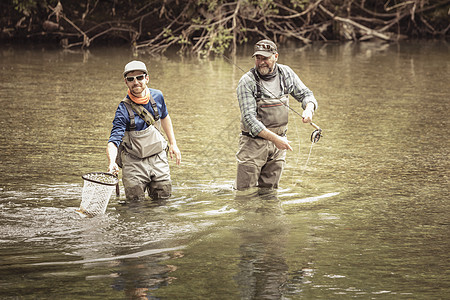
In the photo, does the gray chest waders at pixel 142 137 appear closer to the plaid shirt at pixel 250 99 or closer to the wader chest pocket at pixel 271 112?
the plaid shirt at pixel 250 99

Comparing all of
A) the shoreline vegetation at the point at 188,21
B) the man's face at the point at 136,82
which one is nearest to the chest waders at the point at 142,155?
the man's face at the point at 136,82

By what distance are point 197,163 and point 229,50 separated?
1271cm

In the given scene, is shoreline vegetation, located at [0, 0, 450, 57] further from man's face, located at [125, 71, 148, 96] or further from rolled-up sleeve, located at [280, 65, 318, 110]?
man's face, located at [125, 71, 148, 96]

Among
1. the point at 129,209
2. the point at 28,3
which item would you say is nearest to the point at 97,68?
the point at 28,3

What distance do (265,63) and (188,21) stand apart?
1605 cm

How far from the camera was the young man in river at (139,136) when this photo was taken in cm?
536

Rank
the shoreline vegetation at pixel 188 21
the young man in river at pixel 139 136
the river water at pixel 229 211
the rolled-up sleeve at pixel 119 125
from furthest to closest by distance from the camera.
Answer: the shoreline vegetation at pixel 188 21 → the young man in river at pixel 139 136 → the rolled-up sleeve at pixel 119 125 → the river water at pixel 229 211

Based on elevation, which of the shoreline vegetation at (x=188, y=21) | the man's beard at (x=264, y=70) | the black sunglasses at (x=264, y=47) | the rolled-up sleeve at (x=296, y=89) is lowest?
the rolled-up sleeve at (x=296, y=89)

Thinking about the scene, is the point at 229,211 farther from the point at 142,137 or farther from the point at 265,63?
the point at 265,63

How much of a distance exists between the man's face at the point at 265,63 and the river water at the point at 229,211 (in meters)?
1.07

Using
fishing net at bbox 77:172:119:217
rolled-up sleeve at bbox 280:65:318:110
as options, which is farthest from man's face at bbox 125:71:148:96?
rolled-up sleeve at bbox 280:65:318:110

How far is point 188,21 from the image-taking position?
2138 cm

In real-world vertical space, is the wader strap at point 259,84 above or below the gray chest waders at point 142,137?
above

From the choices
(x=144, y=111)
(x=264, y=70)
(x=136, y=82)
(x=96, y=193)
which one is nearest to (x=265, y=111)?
(x=264, y=70)
